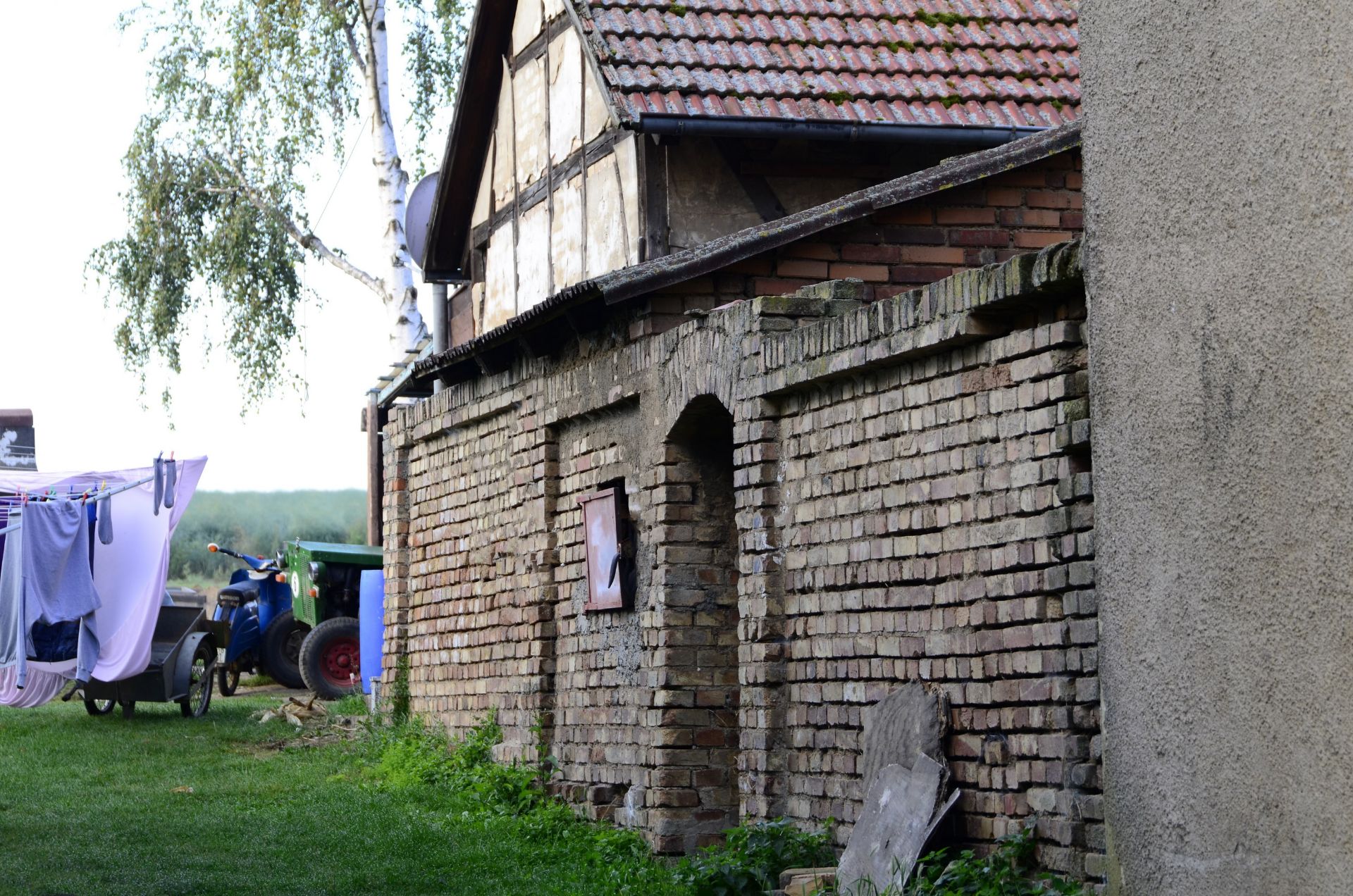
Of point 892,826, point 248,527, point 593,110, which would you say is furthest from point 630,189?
point 248,527

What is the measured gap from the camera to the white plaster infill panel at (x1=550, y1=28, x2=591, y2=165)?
460 inches

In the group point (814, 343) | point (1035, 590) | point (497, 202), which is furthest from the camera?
point (497, 202)

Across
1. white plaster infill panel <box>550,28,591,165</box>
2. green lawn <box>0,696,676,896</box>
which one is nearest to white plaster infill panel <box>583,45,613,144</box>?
white plaster infill panel <box>550,28,591,165</box>

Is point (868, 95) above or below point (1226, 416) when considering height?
above

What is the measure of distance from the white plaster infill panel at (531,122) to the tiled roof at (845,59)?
136cm

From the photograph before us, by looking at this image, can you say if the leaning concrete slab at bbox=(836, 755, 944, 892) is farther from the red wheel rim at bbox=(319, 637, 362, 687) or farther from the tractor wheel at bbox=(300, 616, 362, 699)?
the red wheel rim at bbox=(319, 637, 362, 687)

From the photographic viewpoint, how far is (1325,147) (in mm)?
3854

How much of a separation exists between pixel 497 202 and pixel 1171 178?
9374 millimetres

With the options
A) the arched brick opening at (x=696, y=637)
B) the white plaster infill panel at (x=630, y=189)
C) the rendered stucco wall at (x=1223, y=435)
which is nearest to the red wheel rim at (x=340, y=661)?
the white plaster infill panel at (x=630, y=189)

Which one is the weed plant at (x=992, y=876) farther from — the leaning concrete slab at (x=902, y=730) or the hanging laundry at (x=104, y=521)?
the hanging laundry at (x=104, y=521)

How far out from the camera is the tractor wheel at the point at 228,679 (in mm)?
18938

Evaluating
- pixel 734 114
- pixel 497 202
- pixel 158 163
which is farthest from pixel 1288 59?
pixel 158 163

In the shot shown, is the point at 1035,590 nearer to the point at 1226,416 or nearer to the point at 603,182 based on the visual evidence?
the point at 1226,416

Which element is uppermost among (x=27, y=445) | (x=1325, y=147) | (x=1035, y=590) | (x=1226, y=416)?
(x=27, y=445)
